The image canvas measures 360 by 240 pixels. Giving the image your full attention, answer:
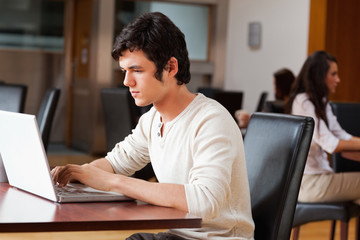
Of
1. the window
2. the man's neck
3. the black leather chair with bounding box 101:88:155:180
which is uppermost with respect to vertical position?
the window

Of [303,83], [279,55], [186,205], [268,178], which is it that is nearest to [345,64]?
[279,55]

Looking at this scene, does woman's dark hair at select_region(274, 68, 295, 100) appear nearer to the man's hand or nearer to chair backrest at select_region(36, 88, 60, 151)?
chair backrest at select_region(36, 88, 60, 151)

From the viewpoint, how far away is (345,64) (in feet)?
21.9

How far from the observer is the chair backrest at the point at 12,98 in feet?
12.2

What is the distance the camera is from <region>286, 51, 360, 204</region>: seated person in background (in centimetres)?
329

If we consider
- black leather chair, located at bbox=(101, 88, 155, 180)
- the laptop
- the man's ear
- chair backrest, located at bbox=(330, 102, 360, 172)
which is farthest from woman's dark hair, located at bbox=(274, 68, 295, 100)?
the laptop

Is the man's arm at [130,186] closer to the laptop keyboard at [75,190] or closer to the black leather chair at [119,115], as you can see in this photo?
the laptop keyboard at [75,190]

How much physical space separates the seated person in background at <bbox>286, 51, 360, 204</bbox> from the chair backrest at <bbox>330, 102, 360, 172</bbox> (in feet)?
0.45

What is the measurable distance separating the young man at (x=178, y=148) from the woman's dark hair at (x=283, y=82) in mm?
3304

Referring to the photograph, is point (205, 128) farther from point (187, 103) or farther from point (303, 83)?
point (303, 83)

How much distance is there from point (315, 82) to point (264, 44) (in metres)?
4.16

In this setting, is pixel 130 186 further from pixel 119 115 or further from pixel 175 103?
pixel 119 115

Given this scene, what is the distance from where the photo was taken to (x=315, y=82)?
11.6ft

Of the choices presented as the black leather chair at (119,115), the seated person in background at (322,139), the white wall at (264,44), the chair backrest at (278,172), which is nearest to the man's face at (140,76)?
the chair backrest at (278,172)
